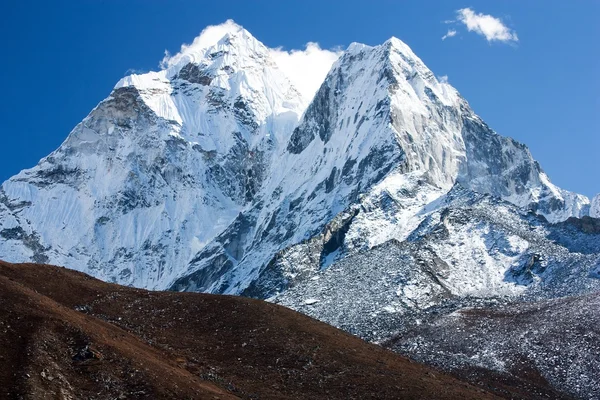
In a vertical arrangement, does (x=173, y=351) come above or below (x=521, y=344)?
below

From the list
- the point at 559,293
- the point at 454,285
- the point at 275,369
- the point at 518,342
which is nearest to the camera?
the point at 275,369

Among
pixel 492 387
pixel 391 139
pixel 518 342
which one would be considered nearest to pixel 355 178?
pixel 391 139

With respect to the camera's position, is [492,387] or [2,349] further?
[492,387]

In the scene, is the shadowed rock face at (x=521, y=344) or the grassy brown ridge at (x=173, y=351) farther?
the shadowed rock face at (x=521, y=344)

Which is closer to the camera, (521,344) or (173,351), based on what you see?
(173,351)

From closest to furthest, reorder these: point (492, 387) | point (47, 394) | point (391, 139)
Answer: point (47, 394), point (492, 387), point (391, 139)

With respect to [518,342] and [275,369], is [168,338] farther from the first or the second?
[518,342]

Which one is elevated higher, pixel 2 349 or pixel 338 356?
pixel 338 356

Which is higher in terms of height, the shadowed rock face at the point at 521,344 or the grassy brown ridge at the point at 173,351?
the shadowed rock face at the point at 521,344
